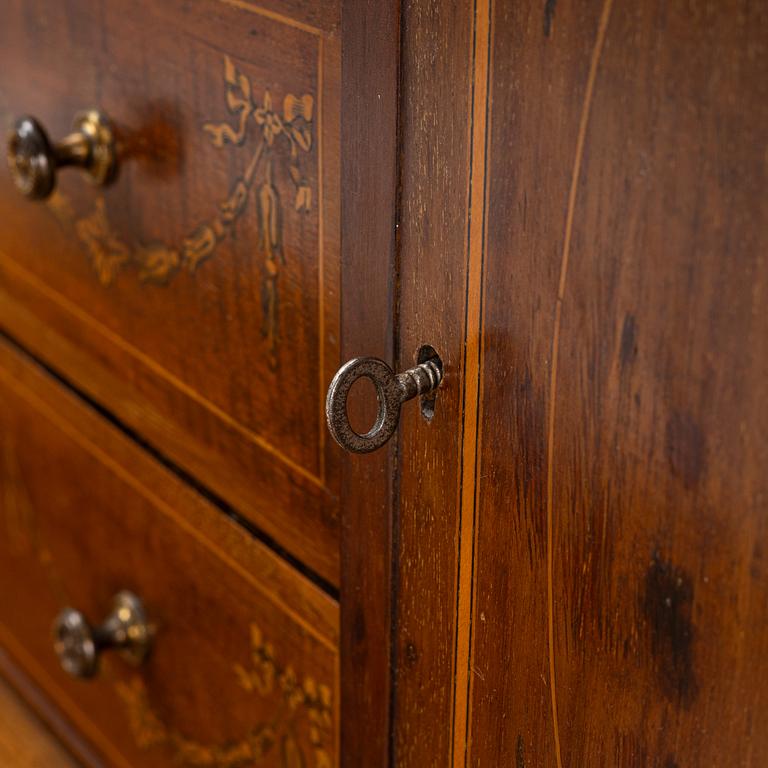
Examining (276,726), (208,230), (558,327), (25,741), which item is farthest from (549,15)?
(25,741)

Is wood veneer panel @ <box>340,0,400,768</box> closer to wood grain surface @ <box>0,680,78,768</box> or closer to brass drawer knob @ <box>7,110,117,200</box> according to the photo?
brass drawer knob @ <box>7,110,117,200</box>

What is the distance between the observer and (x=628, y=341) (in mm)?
329

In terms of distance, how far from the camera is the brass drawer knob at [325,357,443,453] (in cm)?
37

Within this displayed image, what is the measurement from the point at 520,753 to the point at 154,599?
0.95 ft

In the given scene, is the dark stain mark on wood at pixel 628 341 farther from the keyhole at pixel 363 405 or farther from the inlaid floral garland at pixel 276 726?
the inlaid floral garland at pixel 276 726

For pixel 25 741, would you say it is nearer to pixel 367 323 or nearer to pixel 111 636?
pixel 111 636

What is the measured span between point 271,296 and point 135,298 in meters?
0.13

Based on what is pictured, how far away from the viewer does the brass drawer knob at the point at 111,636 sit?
2.16ft

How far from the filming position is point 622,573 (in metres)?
0.35

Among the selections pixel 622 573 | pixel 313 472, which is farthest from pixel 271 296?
pixel 622 573

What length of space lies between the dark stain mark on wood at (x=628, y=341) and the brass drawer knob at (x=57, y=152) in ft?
1.02

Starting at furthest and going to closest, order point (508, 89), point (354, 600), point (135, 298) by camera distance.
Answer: point (135, 298) → point (354, 600) → point (508, 89)

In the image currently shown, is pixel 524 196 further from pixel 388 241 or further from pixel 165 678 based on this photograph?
pixel 165 678

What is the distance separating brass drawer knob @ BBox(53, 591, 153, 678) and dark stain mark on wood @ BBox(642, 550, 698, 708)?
377 mm
